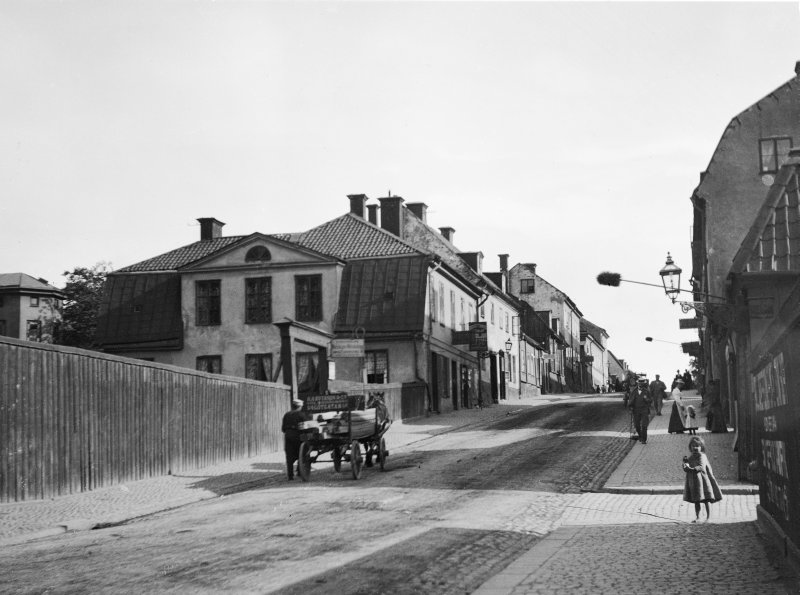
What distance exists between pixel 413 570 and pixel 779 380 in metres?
3.69

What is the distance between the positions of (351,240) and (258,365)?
7015 millimetres

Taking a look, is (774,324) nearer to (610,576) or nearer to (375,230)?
(610,576)

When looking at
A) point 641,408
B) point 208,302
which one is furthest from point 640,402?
point 208,302

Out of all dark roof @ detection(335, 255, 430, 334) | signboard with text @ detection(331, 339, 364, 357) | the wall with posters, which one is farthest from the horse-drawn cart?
dark roof @ detection(335, 255, 430, 334)

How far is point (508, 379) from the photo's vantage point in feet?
183

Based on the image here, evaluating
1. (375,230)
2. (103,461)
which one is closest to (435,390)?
(375,230)

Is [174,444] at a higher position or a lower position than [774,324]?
lower

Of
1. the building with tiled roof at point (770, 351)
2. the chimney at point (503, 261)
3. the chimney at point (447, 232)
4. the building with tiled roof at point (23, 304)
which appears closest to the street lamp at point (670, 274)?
the building with tiled roof at point (770, 351)

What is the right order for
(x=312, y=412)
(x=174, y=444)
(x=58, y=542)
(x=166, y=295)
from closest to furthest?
(x=58, y=542) < (x=312, y=412) < (x=174, y=444) < (x=166, y=295)

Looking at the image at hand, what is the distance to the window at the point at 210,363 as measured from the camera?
A: 41.0 m

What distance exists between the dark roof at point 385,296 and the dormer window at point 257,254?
3.36 m

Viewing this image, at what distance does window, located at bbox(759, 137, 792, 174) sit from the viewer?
97.5ft

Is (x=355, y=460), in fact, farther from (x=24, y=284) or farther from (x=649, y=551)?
(x=24, y=284)

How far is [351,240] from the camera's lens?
141 ft
